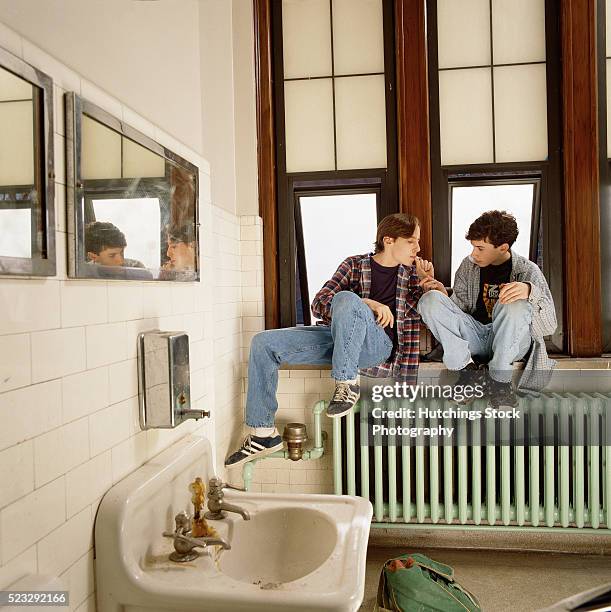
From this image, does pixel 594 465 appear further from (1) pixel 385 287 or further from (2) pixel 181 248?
(2) pixel 181 248

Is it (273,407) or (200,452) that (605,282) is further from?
(200,452)

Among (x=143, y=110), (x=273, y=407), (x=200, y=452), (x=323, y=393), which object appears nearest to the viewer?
(x=143, y=110)

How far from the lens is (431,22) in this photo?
307cm

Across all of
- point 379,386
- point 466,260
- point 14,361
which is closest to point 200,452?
point 14,361

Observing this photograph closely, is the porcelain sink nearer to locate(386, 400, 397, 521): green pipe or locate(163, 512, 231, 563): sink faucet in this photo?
locate(163, 512, 231, 563): sink faucet

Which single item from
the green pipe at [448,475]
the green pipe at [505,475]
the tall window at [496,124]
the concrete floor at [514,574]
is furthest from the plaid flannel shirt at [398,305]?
the concrete floor at [514,574]

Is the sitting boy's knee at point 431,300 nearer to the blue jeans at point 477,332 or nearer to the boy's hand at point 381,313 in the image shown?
the blue jeans at point 477,332

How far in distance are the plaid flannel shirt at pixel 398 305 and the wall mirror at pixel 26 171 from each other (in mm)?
1859

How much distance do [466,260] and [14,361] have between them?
2.36 meters

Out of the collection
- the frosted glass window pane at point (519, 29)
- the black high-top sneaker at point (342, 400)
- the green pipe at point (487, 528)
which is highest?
the frosted glass window pane at point (519, 29)

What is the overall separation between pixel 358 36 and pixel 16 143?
2.44 meters

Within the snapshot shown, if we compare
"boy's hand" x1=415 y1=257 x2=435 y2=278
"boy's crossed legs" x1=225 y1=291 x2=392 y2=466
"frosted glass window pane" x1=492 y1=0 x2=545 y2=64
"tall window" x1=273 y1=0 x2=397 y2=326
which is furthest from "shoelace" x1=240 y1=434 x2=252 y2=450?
"frosted glass window pane" x1=492 y1=0 x2=545 y2=64

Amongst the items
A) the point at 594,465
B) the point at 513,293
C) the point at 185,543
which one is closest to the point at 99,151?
the point at 185,543

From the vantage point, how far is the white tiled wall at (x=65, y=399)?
1150 millimetres
